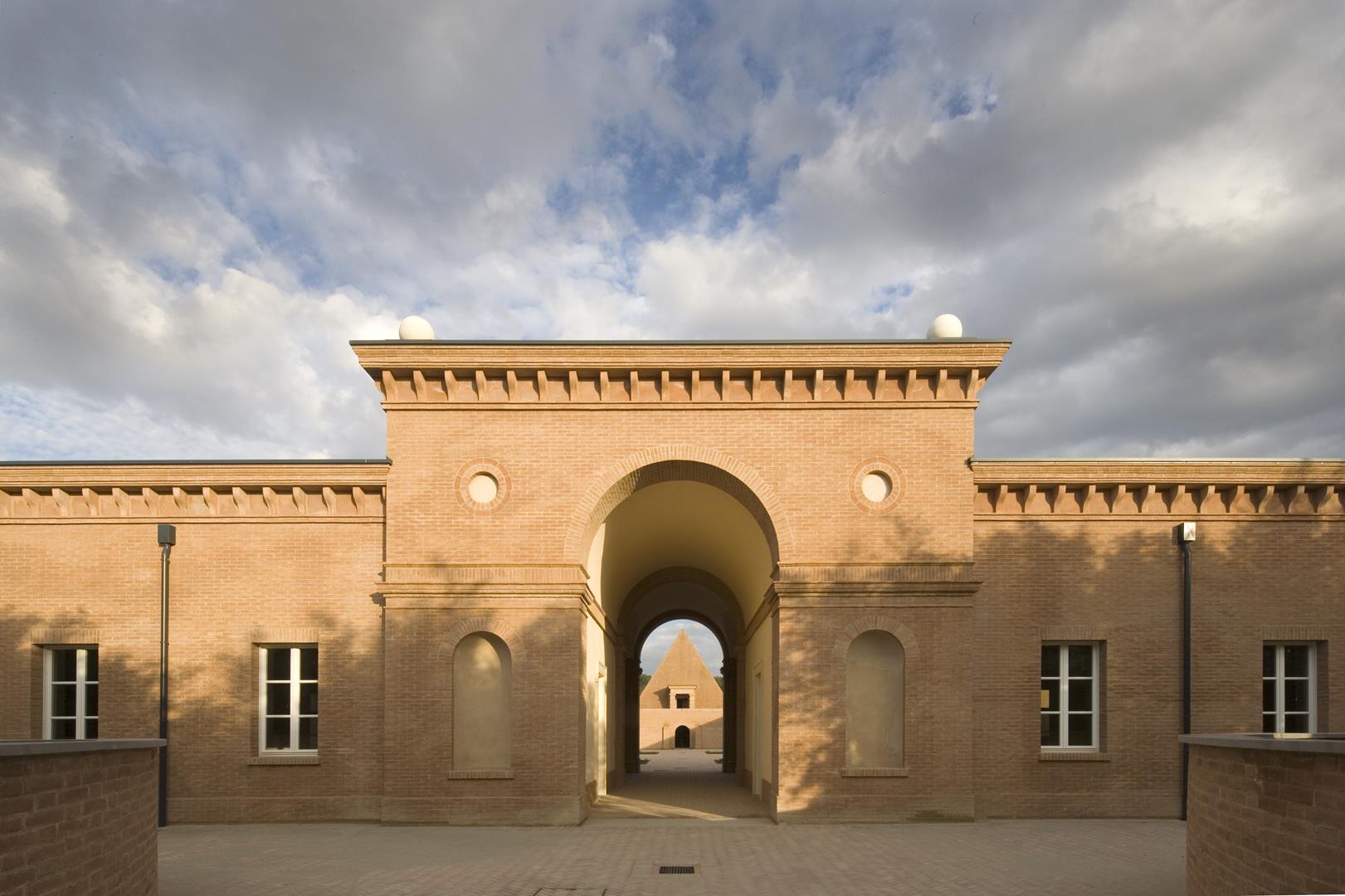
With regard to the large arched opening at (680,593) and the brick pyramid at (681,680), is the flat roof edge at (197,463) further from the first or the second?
the brick pyramid at (681,680)

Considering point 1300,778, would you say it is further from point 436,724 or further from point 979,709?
point 436,724

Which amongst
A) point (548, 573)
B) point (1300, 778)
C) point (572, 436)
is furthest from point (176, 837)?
point (1300, 778)

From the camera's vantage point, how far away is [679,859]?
40.3 ft

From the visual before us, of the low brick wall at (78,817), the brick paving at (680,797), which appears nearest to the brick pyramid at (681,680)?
the brick paving at (680,797)

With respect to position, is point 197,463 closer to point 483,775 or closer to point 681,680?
point 483,775

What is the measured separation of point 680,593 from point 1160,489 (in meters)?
15.9

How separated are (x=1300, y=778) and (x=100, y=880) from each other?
9874 mm

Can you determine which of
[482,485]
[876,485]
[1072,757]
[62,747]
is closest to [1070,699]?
[1072,757]

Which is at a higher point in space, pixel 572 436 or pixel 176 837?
pixel 572 436

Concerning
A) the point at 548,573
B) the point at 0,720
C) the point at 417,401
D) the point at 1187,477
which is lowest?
the point at 0,720

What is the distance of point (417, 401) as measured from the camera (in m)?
15.9

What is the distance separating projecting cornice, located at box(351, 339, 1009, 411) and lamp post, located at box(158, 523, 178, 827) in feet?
14.3

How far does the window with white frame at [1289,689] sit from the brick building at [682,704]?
35.9m

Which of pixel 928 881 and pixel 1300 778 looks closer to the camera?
pixel 1300 778
